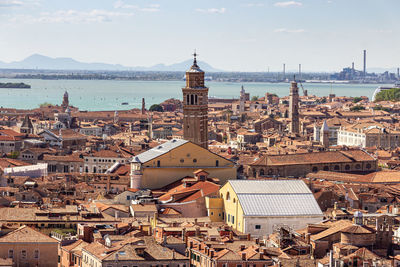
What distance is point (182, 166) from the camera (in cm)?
3394

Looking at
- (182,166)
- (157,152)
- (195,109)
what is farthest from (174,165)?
(195,109)

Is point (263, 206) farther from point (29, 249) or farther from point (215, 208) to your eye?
point (29, 249)

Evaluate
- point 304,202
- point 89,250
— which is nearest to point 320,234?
point 304,202

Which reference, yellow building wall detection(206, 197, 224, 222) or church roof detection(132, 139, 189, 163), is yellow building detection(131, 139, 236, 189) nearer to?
church roof detection(132, 139, 189, 163)

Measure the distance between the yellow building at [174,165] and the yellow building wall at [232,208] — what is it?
4.23 metres

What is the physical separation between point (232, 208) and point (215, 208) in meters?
1.11

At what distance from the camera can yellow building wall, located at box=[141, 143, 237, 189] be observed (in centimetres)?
3338

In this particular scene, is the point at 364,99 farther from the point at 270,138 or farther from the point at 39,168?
the point at 39,168

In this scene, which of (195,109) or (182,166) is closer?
(182,166)

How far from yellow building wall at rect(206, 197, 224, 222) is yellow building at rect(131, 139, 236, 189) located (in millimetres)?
4216

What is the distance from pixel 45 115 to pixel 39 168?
49.2m

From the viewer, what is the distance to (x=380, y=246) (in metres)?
23.1

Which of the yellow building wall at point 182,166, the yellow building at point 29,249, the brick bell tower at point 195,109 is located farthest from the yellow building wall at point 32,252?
the brick bell tower at point 195,109

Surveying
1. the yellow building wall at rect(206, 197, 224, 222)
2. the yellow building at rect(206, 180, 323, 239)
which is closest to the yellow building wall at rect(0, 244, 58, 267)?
the yellow building at rect(206, 180, 323, 239)
